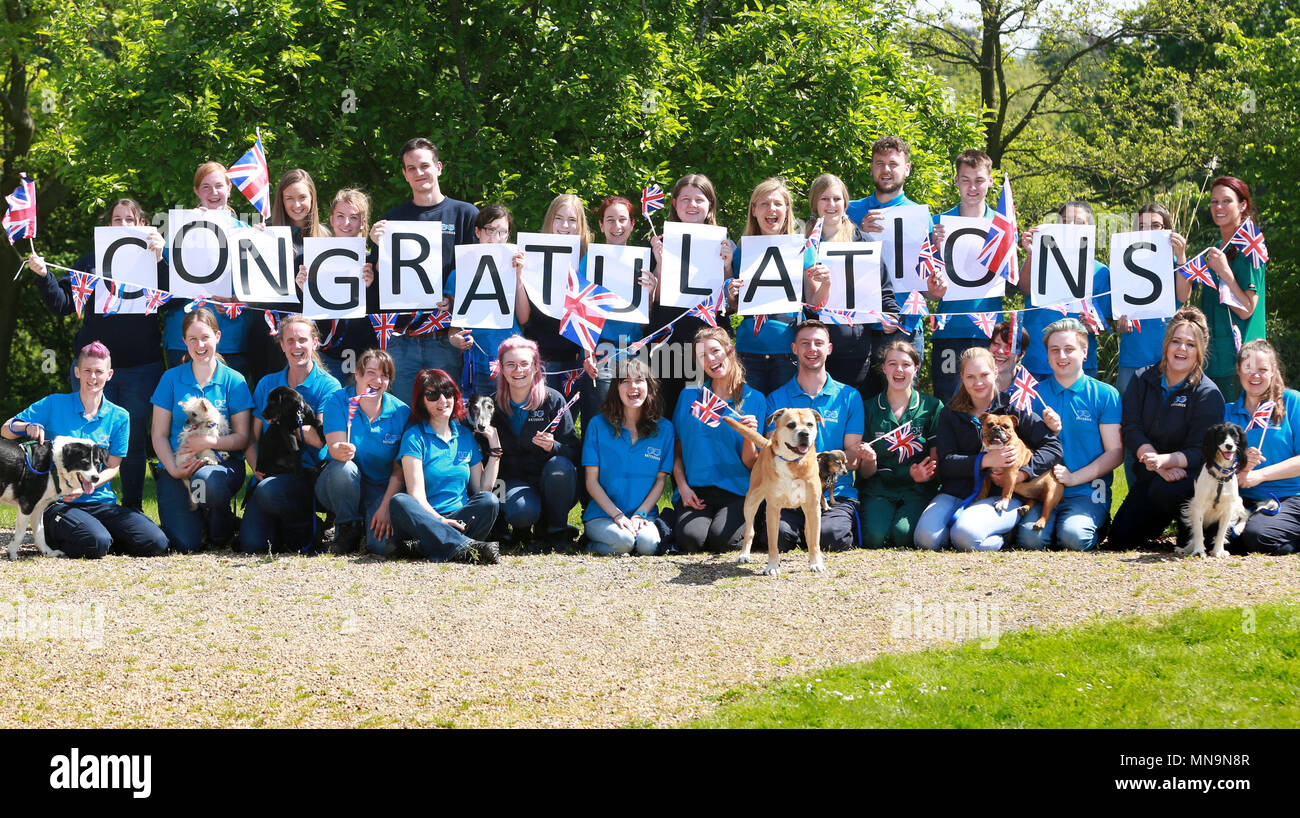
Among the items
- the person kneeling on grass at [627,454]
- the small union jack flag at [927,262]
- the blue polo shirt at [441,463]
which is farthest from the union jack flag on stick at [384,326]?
the small union jack flag at [927,262]

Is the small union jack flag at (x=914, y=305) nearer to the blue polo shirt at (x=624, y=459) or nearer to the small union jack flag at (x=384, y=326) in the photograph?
the blue polo shirt at (x=624, y=459)

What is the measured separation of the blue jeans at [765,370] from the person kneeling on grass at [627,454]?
2.91 feet

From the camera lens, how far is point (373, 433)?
1013 centimetres

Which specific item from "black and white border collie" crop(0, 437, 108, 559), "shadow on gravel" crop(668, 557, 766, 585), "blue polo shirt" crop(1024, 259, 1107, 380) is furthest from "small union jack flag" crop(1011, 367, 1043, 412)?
"black and white border collie" crop(0, 437, 108, 559)

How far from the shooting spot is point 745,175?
1652cm

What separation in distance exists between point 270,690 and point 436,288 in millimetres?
4493

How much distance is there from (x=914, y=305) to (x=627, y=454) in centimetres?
251

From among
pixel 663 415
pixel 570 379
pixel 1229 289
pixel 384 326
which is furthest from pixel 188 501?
pixel 1229 289

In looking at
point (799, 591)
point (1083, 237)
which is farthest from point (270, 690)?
point (1083, 237)

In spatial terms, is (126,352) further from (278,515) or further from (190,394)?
(278,515)

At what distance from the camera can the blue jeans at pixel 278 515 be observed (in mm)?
10164

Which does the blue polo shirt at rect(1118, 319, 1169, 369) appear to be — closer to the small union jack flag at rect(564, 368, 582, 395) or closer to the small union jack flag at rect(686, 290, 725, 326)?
the small union jack flag at rect(686, 290, 725, 326)

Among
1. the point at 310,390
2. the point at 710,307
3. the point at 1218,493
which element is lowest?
the point at 1218,493

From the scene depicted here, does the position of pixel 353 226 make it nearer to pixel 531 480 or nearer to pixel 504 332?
pixel 504 332
